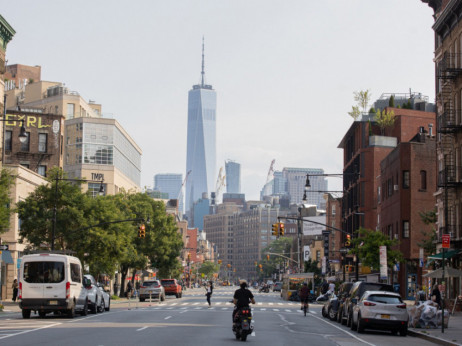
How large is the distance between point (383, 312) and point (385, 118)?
197 feet

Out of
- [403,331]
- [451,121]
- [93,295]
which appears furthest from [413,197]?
[403,331]

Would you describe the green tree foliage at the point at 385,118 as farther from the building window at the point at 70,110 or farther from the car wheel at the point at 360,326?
the car wheel at the point at 360,326

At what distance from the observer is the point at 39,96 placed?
4882 inches

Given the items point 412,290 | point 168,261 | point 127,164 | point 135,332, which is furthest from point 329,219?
point 135,332

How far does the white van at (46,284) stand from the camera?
35.8 m

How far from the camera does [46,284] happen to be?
35906mm

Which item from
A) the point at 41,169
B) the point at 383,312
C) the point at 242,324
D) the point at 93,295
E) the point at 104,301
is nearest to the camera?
the point at 242,324

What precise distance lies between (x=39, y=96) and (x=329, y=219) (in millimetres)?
49758

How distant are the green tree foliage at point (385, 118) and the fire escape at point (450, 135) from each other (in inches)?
1396

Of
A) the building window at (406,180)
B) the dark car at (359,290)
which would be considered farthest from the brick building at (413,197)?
the dark car at (359,290)

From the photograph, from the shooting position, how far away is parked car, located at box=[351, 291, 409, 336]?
99.9ft

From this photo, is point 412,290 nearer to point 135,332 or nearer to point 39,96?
point 135,332

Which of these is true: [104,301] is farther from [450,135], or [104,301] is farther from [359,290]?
[450,135]

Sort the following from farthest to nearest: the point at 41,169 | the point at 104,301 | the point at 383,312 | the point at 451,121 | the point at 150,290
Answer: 1. the point at 41,169
2. the point at 150,290
3. the point at 451,121
4. the point at 104,301
5. the point at 383,312
